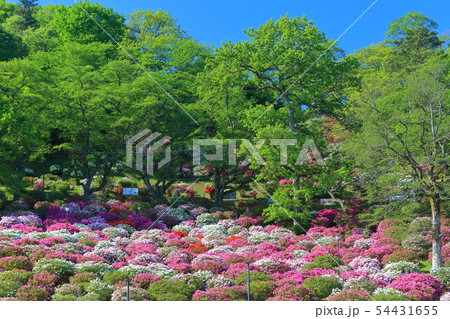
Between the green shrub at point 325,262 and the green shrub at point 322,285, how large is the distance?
226 cm

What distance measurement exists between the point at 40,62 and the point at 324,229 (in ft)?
85.2

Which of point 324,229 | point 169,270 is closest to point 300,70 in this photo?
point 324,229

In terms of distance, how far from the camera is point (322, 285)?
44.1 feet

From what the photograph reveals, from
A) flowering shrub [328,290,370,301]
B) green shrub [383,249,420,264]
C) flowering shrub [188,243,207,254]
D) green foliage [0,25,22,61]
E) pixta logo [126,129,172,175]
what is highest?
green foliage [0,25,22,61]

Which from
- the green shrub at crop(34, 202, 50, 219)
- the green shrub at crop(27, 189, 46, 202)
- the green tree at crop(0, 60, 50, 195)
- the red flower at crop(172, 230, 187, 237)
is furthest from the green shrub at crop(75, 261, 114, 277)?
the green shrub at crop(27, 189, 46, 202)

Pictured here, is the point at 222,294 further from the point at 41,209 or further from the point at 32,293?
the point at 41,209

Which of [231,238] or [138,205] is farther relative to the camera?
[138,205]

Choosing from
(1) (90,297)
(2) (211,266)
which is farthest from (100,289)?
(2) (211,266)

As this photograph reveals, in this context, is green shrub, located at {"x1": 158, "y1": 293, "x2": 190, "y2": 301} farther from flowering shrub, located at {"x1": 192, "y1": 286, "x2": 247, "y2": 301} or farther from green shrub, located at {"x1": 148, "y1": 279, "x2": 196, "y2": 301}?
flowering shrub, located at {"x1": 192, "y1": 286, "x2": 247, "y2": 301}

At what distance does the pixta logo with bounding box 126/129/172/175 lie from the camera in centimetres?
3047

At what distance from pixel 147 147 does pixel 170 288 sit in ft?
62.5

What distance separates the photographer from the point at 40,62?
35.1 m

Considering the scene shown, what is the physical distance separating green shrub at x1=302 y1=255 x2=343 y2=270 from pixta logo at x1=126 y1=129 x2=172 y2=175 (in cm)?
1611

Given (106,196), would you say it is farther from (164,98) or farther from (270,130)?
(270,130)
